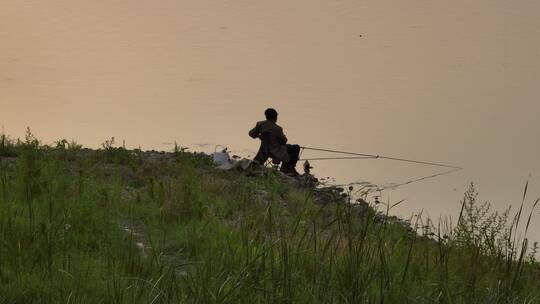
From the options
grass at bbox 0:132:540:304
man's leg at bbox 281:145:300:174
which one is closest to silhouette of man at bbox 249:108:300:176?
man's leg at bbox 281:145:300:174

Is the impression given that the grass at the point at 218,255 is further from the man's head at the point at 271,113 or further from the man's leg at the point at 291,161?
the man's leg at the point at 291,161

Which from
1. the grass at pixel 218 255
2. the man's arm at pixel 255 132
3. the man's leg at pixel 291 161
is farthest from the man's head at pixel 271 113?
the grass at pixel 218 255

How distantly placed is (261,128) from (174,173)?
3659mm

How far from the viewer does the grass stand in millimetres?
4125

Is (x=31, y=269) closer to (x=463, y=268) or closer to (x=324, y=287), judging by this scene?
(x=324, y=287)

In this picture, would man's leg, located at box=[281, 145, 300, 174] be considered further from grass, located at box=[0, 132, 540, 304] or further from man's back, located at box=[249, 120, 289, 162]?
grass, located at box=[0, 132, 540, 304]

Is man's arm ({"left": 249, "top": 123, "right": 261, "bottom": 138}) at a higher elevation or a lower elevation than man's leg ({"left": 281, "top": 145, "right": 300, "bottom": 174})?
higher

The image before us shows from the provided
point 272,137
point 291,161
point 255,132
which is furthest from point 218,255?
point 291,161

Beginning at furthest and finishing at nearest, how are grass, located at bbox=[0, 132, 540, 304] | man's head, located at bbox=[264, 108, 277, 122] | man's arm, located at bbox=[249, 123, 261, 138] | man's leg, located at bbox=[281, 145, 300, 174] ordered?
man's leg, located at bbox=[281, 145, 300, 174] < man's arm, located at bbox=[249, 123, 261, 138] < man's head, located at bbox=[264, 108, 277, 122] < grass, located at bbox=[0, 132, 540, 304]

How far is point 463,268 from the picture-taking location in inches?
214

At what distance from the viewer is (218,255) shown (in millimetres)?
5348

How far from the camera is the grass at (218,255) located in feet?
13.5

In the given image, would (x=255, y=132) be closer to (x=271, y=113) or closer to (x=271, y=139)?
(x=271, y=139)

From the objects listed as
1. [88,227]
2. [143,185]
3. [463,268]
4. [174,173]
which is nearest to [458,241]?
[463,268]
